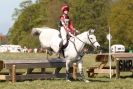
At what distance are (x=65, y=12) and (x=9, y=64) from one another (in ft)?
9.61

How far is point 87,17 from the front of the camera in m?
85.9

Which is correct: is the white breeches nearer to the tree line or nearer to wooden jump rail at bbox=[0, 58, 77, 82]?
wooden jump rail at bbox=[0, 58, 77, 82]

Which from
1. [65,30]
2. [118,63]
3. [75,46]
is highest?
[65,30]

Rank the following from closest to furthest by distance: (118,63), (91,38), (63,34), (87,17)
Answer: (91,38), (63,34), (118,63), (87,17)

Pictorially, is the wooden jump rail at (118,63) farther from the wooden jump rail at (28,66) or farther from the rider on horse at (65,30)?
the rider on horse at (65,30)

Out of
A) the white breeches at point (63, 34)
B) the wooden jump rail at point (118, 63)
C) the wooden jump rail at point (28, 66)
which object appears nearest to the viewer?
the wooden jump rail at point (28, 66)

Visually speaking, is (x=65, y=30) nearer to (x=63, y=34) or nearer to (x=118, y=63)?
(x=63, y=34)

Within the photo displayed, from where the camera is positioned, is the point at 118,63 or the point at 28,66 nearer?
the point at 28,66

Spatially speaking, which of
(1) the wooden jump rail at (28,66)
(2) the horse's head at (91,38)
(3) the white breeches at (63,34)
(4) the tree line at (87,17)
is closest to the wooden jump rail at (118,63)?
(1) the wooden jump rail at (28,66)

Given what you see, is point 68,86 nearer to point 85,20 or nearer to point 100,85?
point 100,85

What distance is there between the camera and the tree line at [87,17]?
2938 inches

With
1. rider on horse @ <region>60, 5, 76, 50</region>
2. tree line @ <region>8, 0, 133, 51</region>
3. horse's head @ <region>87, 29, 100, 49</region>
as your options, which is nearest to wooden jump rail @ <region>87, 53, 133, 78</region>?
horse's head @ <region>87, 29, 100, 49</region>

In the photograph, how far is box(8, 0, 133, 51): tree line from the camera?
245 ft

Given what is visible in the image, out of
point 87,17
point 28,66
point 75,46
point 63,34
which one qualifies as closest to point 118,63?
point 75,46
